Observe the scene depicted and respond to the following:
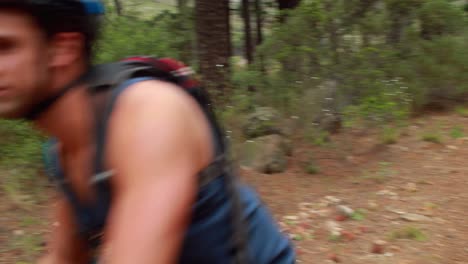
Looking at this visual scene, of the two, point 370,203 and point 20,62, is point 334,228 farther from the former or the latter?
point 20,62

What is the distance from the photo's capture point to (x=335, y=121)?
748 cm

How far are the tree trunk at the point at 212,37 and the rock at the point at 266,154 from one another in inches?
37.2

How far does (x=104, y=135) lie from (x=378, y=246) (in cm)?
420

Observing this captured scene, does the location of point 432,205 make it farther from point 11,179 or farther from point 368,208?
point 11,179

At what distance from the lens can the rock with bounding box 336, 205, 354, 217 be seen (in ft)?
19.3

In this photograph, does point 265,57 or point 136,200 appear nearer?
point 136,200

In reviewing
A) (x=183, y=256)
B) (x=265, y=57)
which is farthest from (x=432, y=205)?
(x=183, y=256)

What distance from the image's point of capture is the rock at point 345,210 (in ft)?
19.3

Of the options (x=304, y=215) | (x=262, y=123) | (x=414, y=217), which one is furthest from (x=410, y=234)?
(x=262, y=123)

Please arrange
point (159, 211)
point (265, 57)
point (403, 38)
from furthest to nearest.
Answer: point (403, 38) → point (265, 57) → point (159, 211)

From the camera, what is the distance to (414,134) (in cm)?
788

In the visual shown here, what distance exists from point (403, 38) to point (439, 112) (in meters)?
1.27

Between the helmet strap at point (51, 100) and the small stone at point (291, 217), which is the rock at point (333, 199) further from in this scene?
the helmet strap at point (51, 100)

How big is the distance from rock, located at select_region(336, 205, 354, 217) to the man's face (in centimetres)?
481
